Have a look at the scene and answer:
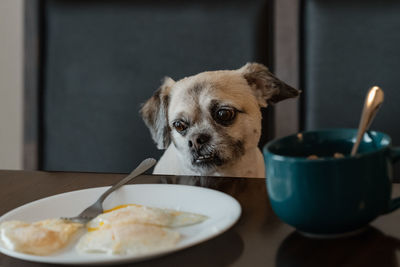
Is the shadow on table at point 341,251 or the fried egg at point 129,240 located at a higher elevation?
the fried egg at point 129,240

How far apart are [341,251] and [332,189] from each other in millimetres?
57

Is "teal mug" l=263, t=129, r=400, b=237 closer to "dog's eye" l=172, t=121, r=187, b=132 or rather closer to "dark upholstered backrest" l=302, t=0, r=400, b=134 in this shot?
"dog's eye" l=172, t=121, r=187, b=132

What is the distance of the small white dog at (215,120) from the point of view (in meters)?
0.99

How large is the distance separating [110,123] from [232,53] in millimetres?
369

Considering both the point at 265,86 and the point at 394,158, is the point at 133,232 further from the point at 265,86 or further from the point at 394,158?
the point at 265,86

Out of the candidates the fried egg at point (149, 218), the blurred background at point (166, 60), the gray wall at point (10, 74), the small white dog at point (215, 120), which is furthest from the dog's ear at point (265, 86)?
the gray wall at point (10, 74)

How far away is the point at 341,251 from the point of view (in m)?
0.43

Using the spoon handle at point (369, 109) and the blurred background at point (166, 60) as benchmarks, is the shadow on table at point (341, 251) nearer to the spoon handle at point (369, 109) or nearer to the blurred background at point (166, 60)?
the spoon handle at point (369, 109)

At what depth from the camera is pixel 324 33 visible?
3.82 ft

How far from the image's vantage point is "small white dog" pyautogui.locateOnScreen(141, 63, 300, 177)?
3.25 feet

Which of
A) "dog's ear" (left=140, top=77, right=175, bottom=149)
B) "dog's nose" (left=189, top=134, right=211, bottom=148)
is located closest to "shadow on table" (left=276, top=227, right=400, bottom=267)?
"dog's nose" (left=189, top=134, right=211, bottom=148)

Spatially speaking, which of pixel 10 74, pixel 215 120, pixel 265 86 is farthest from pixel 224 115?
pixel 10 74

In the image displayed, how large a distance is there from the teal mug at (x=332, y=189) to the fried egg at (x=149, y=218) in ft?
0.32

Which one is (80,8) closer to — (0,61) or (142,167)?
(0,61)
